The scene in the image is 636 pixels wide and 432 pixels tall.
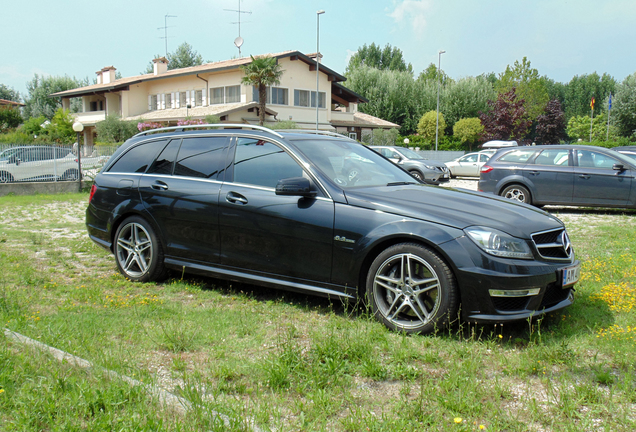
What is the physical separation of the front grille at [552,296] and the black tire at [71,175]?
21.9 meters

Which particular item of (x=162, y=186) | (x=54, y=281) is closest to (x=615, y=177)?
(x=162, y=186)

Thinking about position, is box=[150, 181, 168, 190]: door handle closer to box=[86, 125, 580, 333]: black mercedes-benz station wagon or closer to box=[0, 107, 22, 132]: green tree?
box=[86, 125, 580, 333]: black mercedes-benz station wagon

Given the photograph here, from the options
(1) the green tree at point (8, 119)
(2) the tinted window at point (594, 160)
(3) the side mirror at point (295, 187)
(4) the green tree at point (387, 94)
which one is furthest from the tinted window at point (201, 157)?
(1) the green tree at point (8, 119)

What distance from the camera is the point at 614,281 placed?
5758 millimetres

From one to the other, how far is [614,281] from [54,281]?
616 cm

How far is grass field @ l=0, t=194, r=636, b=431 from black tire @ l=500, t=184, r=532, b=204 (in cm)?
737

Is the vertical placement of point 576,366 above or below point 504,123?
below

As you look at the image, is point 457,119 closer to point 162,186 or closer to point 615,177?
point 615,177

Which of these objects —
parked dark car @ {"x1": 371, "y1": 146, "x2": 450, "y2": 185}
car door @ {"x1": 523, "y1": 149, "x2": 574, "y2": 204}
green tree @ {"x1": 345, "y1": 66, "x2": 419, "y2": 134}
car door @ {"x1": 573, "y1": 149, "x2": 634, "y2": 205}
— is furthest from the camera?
green tree @ {"x1": 345, "y1": 66, "x2": 419, "y2": 134}

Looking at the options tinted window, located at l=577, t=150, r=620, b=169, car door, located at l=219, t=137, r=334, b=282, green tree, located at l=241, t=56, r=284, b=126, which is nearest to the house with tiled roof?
green tree, located at l=241, t=56, r=284, b=126

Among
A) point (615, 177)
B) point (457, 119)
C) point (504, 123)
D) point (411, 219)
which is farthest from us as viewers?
point (457, 119)

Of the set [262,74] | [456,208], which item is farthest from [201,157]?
[262,74]

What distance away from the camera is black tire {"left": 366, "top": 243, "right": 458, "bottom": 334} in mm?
4082

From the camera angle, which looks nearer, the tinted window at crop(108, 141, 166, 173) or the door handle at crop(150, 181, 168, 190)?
the door handle at crop(150, 181, 168, 190)
